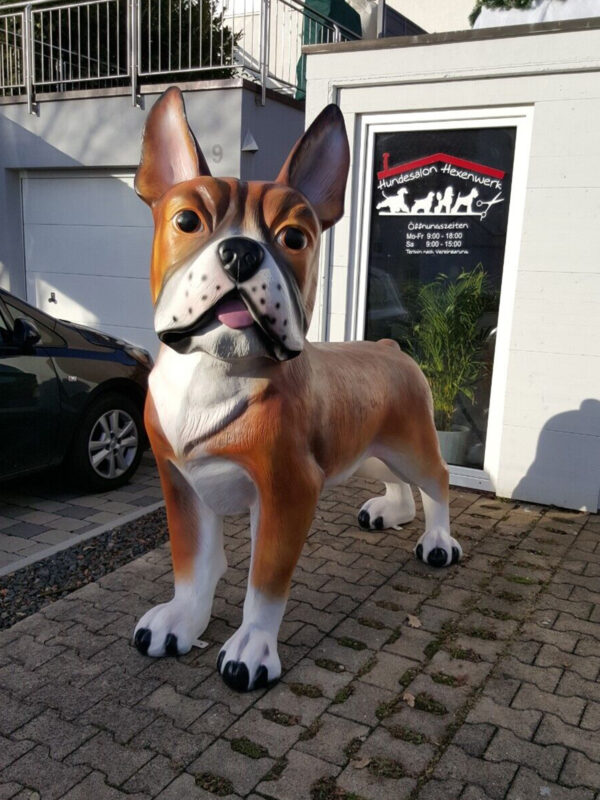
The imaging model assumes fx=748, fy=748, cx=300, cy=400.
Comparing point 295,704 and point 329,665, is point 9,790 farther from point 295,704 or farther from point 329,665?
point 329,665

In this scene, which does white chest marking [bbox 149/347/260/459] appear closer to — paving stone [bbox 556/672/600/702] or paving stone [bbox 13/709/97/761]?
paving stone [bbox 13/709/97/761]

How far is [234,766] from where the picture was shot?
8.41ft

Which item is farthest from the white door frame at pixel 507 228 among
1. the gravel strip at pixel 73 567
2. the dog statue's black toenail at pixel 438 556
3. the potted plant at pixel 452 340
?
→ the gravel strip at pixel 73 567

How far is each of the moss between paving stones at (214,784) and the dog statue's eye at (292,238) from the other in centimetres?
178

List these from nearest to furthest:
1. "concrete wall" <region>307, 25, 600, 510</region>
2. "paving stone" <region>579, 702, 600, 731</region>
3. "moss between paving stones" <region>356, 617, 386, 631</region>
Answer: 1. "paving stone" <region>579, 702, 600, 731</region>
2. "moss between paving stones" <region>356, 617, 386, 631</region>
3. "concrete wall" <region>307, 25, 600, 510</region>

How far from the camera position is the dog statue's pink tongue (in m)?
2.28

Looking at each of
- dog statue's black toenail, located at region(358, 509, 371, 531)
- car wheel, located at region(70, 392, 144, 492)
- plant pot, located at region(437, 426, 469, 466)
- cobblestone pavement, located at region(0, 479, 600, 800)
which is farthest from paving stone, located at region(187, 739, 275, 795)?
plant pot, located at region(437, 426, 469, 466)

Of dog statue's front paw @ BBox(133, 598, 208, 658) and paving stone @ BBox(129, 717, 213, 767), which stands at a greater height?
dog statue's front paw @ BBox(133, 598, 208, 658)

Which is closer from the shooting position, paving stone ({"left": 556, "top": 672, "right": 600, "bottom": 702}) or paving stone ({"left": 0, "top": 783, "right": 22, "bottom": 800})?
paving stone ({"left": 0, "top": 783, "right": 22, "bottom": 800})

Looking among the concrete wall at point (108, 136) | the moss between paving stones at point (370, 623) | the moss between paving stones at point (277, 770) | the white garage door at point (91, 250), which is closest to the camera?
the moss between paving stones at point (277, 770)

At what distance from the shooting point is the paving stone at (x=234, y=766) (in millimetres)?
2494

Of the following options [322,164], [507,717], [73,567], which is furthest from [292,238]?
[73,567]

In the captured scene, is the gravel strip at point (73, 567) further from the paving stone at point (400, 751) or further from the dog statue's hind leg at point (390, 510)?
the paving stone at point (400, 751)

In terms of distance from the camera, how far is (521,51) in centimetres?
506
